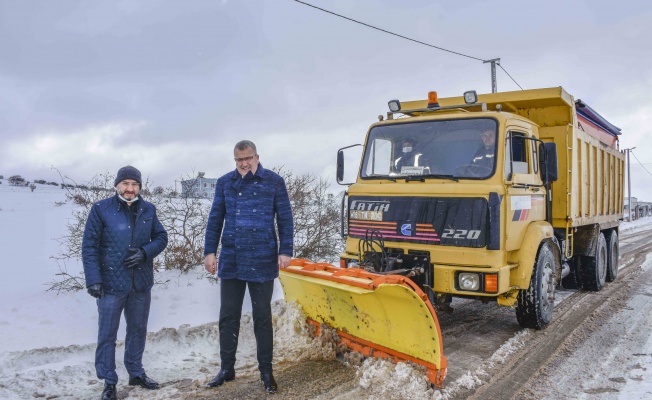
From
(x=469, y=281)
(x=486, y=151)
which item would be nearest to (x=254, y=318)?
(x=469, y=281)

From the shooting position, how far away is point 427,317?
3781 mm

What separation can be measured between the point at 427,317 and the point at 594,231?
580cm

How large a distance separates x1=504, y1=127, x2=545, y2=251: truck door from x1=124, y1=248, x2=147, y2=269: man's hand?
3472 millimetres

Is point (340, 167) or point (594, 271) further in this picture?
point (594, 271)

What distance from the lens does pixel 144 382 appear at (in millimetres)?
4059

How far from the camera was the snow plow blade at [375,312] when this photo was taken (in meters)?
3.76

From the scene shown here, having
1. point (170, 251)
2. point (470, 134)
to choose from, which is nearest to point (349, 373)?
point (470, 134)

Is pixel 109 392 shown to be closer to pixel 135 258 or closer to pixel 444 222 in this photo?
pixel 135 258

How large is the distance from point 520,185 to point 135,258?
3.97 metres

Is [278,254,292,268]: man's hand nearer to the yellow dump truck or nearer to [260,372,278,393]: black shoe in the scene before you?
the yellow dump truck

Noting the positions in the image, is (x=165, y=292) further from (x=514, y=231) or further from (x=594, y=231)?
(x=594, y=231)

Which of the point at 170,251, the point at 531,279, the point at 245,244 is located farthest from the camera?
the point at 170,251

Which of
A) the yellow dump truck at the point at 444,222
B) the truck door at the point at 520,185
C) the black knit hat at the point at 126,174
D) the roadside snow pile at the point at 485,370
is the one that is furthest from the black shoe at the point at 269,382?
the truck door at the point at 520,185

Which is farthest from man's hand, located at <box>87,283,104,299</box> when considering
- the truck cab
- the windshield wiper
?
the windshield wiper
